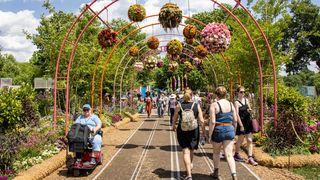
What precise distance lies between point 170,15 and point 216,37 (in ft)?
4.49

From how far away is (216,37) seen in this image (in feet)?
29.3

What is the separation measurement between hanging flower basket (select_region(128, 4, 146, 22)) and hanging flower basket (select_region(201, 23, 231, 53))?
2.24 meters

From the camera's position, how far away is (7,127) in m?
8.09

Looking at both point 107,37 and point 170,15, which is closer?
point 170,15

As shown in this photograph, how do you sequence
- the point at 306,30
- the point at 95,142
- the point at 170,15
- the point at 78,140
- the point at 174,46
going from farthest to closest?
the point at 306,30 → the point at 174,46 → the point at 170,15 → the point at 95,142 → the point at 78,140

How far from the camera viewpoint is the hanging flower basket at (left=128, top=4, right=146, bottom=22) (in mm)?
10240

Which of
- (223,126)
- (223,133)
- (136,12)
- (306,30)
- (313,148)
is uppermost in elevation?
(306,30)

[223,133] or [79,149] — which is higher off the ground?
[223,133]

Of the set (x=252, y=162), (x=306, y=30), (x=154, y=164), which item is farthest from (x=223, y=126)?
(x=306, y=30)

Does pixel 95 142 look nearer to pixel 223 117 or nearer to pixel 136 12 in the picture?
pixel 223 117

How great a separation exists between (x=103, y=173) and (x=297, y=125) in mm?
4935

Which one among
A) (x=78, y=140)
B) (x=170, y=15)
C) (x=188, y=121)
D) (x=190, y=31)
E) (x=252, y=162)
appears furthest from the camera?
(x=190, y=31)

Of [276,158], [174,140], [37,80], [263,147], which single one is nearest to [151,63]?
[174,140]

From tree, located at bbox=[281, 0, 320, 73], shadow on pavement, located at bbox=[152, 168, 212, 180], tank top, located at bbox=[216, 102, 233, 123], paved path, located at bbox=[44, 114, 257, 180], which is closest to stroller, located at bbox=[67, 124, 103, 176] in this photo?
paved path, located at bbox=[44, 114, 257, 180]
